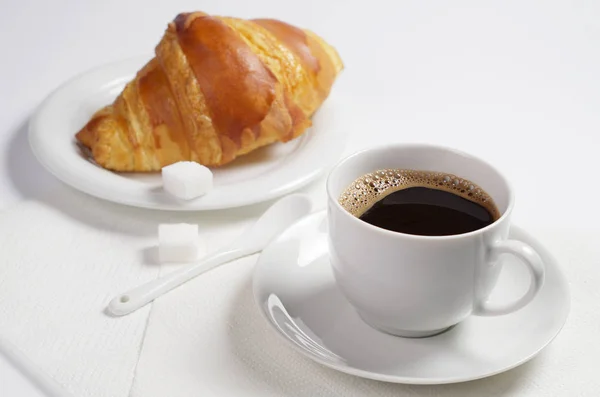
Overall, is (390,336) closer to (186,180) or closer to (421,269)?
(421,269)

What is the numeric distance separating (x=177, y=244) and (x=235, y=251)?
9cm

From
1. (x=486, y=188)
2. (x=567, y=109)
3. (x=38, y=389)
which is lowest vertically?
(x=567, y=109)

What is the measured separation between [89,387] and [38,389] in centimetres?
7

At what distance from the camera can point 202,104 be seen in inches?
61.5

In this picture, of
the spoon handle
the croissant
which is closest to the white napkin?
the spoon handle

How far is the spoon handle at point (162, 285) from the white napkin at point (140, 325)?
12 mm

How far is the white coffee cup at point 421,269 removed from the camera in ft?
3.29

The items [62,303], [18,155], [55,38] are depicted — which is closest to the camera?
[62,303]

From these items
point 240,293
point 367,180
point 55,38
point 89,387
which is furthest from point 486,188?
point 55,38

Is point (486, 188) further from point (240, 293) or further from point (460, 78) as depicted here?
point (460, 78)

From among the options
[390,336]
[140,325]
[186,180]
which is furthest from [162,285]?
[390,336]

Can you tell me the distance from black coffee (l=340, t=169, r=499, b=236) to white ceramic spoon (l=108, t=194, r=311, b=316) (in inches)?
7.3

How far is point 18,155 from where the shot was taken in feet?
5.48

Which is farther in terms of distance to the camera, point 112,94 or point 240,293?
point 112,94
